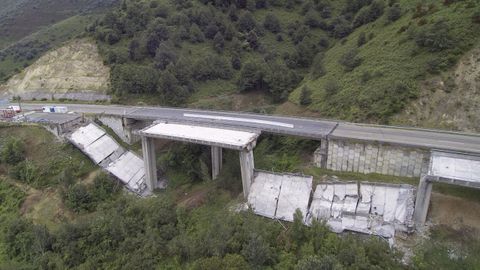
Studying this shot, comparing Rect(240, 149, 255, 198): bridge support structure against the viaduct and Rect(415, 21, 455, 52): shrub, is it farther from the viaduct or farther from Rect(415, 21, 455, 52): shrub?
Rect(415, 21, 455, 52): shrub

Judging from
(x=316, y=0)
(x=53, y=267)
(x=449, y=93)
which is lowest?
(x=53, y=267)

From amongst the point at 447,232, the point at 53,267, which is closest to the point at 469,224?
the point at 447,232

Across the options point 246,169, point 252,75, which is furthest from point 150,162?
point 252,75

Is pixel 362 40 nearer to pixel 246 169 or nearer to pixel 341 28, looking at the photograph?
pixel 341 28

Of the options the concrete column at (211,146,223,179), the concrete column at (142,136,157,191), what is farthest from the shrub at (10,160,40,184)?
the concrete column at (211,146,223,179)

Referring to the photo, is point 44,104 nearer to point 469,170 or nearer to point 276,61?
point 276,61

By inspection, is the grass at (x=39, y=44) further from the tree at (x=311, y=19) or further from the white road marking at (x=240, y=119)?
the white road marking at (x=240, y=119)

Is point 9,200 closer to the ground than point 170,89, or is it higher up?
closer to the ground
